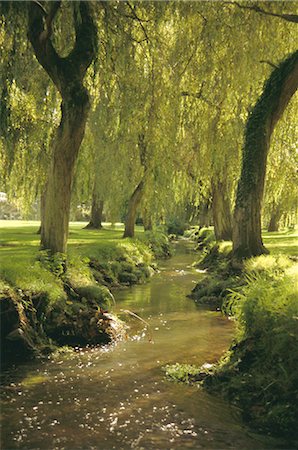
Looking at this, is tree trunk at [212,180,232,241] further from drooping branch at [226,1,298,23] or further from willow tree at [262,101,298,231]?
drooping branch at [226,1,298,23]

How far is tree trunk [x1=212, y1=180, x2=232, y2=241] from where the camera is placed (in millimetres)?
20500

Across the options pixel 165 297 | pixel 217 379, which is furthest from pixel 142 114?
pixel 217 379

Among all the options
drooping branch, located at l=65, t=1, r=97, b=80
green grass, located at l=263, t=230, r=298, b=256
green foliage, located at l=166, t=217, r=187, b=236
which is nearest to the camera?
drooping branch, located at l=65, t=1, r=97, b=80

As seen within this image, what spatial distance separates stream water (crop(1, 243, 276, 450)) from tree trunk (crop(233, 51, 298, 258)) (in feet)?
14.6

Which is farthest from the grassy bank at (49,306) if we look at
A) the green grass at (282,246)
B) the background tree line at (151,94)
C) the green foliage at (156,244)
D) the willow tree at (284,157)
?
the green foliage at (156,244)

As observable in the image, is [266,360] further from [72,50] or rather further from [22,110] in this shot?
[22,110]

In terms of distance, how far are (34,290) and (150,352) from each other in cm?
215

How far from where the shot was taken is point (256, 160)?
41.5 ft

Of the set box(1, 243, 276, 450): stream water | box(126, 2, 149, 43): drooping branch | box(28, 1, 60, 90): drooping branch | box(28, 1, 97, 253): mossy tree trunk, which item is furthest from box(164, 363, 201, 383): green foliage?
box(126, 2, 149, 43): drooping branch

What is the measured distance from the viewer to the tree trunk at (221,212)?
20500mm

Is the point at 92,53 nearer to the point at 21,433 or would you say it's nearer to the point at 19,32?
the point at 19,32

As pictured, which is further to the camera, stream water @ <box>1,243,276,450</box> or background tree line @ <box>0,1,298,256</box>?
background tree line @ <box>0,1,298,256</box>

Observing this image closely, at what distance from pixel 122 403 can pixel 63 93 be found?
252 inches

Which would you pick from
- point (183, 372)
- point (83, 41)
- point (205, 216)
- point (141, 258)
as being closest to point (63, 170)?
point (83, 41)
